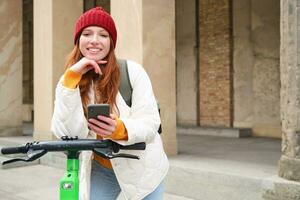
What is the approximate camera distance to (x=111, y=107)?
6.89ft

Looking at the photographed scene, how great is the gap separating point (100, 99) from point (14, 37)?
29.9 ft

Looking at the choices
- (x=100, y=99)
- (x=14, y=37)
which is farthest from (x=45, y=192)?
(x=14, y=37)

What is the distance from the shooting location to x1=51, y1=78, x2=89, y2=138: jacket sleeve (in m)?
1.98

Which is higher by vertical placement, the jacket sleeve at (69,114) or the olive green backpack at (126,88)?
the olive green backpack at (126,88)

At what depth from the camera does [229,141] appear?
9.11 meters

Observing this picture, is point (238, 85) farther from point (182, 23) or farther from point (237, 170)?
point (237, 170)

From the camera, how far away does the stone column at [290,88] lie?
4.37 meters

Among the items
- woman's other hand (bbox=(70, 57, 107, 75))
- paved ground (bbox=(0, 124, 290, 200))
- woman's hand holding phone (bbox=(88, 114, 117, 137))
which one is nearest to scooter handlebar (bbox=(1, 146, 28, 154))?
Answer: woman's hand holding phone (bbox=(88, 114, 117, 137))

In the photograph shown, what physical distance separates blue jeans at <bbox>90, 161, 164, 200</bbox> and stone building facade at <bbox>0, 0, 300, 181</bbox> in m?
4.13

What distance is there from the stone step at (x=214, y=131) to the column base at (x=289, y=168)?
5431mm

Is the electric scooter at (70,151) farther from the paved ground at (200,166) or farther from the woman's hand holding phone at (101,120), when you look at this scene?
the paved ground at (200,166)

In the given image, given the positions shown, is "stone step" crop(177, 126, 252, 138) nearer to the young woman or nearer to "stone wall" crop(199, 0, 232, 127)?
"stone wall" crop(199, 0, 232, 127)

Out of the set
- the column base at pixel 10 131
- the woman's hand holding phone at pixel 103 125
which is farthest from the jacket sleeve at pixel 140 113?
the column base at pixel 10 131

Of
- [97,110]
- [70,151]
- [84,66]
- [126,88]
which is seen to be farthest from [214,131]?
[97,110]
